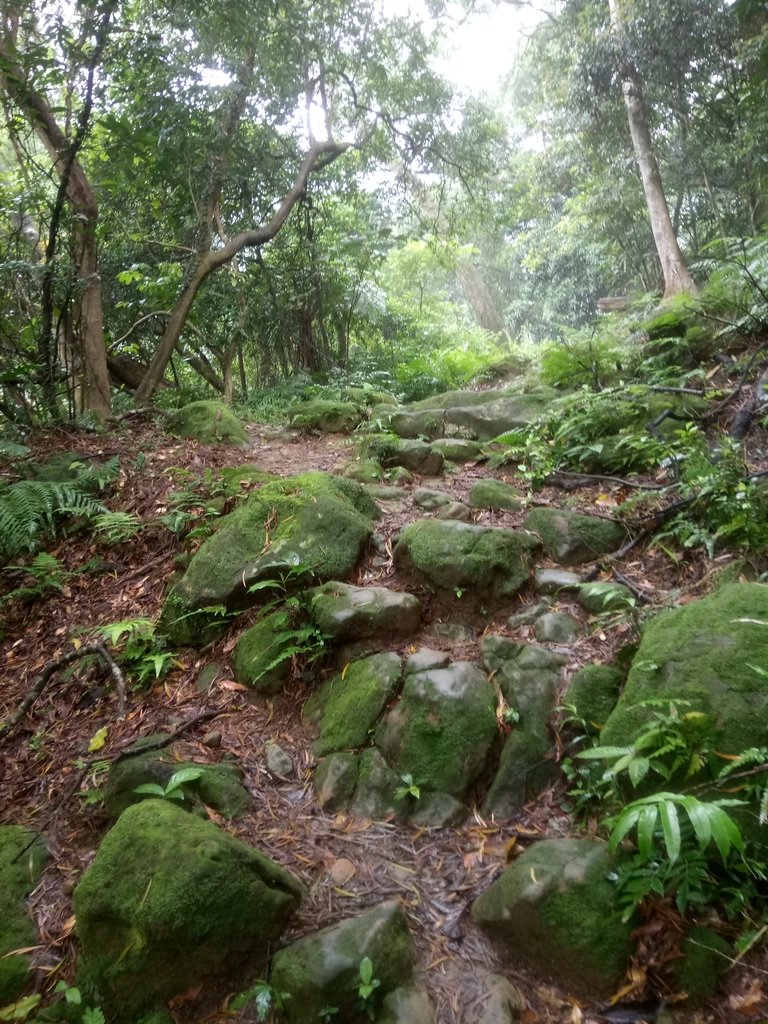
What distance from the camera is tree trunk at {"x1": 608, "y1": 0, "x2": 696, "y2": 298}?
10758 mm

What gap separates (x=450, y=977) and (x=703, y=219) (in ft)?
49.3

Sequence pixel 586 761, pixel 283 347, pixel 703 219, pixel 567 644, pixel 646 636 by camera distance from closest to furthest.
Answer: pixel 586 761 < pixel 646 636 < pixel 567 644 < pixel 283 347 < pixel 703 219

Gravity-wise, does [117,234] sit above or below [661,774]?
above

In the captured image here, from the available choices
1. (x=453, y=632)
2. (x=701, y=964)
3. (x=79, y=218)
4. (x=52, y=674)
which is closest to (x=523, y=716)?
(x=453, y=632)

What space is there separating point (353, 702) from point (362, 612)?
52 cm

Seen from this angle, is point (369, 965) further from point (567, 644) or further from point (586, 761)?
point (567, 644)

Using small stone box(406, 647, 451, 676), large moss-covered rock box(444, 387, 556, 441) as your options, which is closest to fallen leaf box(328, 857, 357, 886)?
small stone box(406, 647, 451, 676)

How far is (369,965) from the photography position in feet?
6.52

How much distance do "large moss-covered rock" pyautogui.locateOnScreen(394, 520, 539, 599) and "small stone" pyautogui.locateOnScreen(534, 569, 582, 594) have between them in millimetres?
87

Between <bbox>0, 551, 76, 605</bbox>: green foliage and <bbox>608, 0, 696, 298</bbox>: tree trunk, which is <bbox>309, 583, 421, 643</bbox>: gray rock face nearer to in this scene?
<bbox>0, 551, 76, 605</bbox>: green foliage

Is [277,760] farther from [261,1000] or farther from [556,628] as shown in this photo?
[556,628]

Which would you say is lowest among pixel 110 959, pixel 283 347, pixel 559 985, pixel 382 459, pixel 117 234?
pixel 559 985

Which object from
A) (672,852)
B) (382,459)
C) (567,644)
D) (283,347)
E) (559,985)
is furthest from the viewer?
(283,347)

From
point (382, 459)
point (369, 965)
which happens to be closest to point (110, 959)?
point (369, 965)
